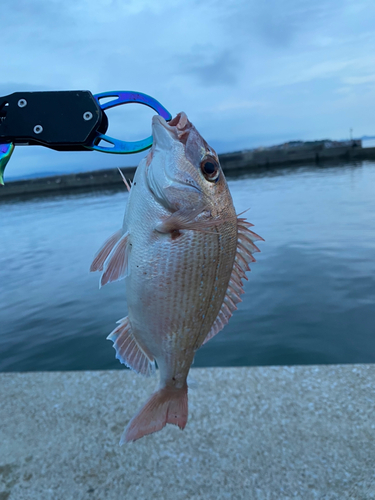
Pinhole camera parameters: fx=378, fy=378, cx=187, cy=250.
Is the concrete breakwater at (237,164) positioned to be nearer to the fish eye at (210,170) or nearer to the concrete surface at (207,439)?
the concrete surface at (207,439)

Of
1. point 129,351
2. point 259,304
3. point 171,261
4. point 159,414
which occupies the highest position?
point 171,261

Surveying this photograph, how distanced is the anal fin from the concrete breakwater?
36.3 meters

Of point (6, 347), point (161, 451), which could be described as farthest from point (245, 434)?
point (6, 347)

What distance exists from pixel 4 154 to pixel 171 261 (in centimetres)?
86

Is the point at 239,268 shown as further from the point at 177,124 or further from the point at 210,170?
the point at 177,124

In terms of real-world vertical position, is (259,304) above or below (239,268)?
below

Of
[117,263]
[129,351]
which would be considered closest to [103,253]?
[117,263]

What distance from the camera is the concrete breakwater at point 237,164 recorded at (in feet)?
123

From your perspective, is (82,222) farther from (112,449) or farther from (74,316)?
(112,449)

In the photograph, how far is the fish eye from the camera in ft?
4.92

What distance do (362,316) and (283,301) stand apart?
1.24 meters

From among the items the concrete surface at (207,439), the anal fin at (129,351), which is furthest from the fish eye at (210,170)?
the concrete surface at (207,439)

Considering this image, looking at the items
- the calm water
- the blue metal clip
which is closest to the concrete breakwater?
the calm water

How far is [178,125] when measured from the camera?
4.93ft
